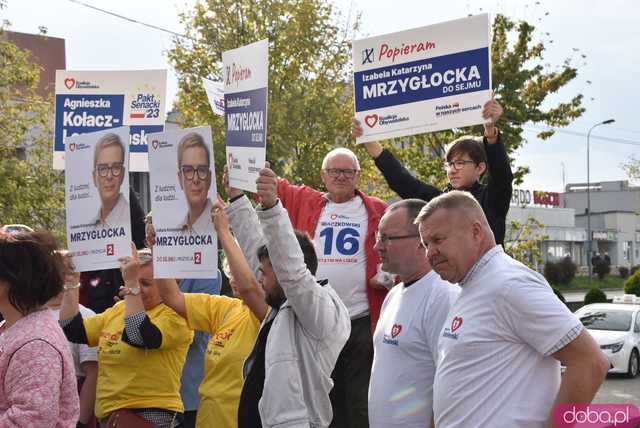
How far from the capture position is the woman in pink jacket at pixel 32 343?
387 cm

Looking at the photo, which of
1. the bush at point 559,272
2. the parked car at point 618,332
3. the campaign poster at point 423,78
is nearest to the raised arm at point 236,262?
the campaign poster at point 423,78

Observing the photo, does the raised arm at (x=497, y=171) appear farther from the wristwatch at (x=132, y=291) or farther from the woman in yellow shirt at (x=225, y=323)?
the wristwatch at (x=132, y=291)

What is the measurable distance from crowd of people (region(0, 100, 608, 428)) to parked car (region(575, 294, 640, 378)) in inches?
568

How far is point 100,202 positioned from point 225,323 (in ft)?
3.44

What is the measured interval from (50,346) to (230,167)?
6.14ft

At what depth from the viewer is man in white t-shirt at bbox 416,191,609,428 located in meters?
3.75

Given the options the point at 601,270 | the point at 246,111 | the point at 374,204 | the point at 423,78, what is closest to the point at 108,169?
the point at 246,111

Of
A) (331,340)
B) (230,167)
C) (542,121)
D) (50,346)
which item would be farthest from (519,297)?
(542,121)

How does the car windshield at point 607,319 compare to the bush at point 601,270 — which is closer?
the car windshield at point 607,319

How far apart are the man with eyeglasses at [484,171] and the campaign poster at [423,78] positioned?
224mm

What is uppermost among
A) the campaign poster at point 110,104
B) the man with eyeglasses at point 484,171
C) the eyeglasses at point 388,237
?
the campaign poster at point 110,104

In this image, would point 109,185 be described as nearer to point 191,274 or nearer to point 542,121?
point 191,274

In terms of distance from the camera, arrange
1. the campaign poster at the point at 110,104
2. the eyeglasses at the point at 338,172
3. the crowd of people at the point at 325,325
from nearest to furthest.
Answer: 1. the crowd of people at the point at 325,325
2. the eyeglasses at the point at 338,172
3. the campaign poster at the point at 110,104

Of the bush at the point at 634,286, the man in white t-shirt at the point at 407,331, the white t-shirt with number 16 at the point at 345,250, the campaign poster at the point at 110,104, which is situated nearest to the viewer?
the man in white t-shirt at the point at 407,331
